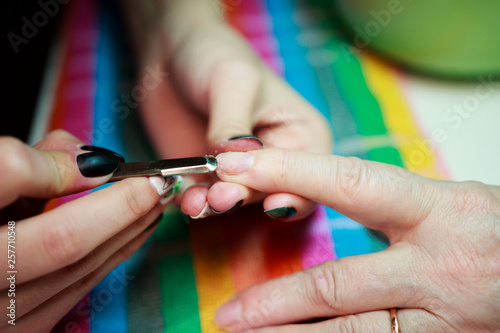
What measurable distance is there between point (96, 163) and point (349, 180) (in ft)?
1.18

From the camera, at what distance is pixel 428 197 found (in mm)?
551

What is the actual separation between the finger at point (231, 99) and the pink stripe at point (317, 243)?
20 centimetres

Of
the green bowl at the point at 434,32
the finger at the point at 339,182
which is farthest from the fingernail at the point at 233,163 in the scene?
the green bowl at the point at 434,32

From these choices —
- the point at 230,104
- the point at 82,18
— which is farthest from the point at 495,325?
the point at 82,18

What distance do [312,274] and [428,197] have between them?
0.70ft

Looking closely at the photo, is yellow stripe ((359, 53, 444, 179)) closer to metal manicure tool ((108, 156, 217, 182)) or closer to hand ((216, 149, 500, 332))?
hand ((216, 149, 500, 332))

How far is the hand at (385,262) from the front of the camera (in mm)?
517

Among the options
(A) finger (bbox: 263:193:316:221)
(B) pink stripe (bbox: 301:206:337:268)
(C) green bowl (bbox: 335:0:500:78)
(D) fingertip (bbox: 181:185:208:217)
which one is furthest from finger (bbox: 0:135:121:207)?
(C) green bowl (bbox: 335:0:500:78)

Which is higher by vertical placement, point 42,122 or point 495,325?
point 42,122

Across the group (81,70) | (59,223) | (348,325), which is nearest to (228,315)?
(348,325)

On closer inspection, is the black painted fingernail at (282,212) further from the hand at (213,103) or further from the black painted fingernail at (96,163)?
the black painted fingernail at (96,163)

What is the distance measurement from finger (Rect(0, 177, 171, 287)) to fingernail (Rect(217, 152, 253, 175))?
0.37 ft

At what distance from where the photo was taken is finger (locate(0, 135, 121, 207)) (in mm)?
380

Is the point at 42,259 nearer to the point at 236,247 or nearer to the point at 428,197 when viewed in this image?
the point at 236,247
